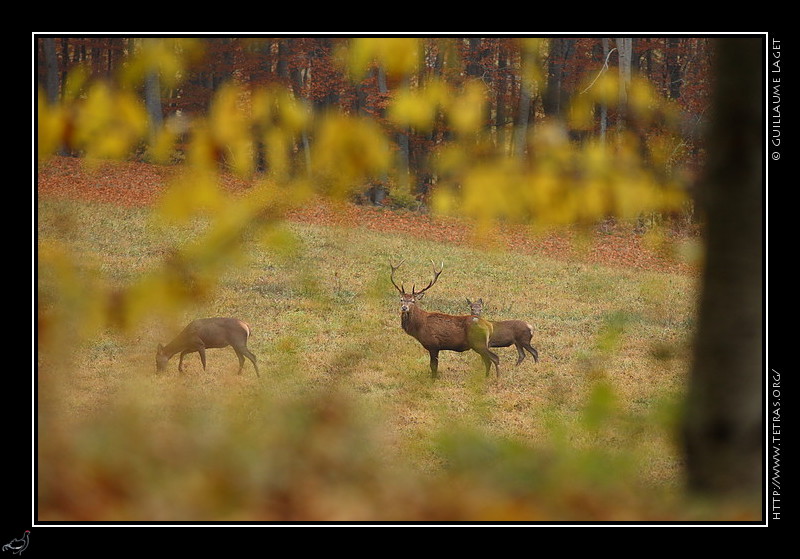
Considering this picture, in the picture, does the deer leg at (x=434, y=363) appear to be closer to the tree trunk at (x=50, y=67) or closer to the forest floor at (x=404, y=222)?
the forest floor at (x=404, y=222)

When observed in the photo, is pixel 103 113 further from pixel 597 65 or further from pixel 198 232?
pixel 597 65

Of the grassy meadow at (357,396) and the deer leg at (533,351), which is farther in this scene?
the deer leg at (533,351)

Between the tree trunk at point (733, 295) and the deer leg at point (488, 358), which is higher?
the tree trunk at point (733, 295)

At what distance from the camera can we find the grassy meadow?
9.69 feet

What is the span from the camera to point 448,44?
20.8 m

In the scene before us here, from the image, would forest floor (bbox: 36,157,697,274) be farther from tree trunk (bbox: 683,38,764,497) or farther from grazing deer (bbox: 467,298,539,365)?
tree trunk (bbox: 683,38,764,497)

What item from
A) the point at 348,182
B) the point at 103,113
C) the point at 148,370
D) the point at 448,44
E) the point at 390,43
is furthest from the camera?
the point at 448,44

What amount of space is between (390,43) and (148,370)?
1020cm

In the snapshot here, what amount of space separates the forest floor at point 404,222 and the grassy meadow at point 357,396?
0.95m

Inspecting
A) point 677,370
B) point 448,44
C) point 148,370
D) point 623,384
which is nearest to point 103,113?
point 148,370

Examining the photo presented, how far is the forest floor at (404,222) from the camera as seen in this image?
2289 centimetres

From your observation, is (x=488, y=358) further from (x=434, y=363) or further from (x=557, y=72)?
(x=557, y=72)

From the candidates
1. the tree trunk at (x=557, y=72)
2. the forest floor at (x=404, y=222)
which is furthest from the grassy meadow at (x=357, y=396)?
the tree trunk at (x=557, y=72)

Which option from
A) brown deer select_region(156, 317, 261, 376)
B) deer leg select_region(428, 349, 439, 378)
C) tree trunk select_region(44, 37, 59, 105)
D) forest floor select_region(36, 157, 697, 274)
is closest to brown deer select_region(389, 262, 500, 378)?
deer leg select_region(428, 349, 439, 378)
